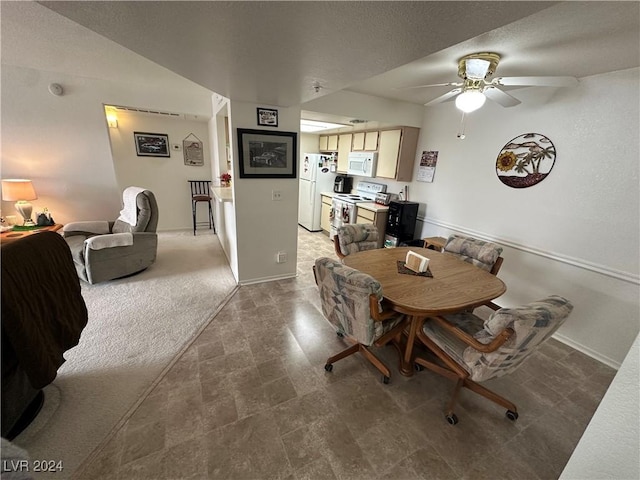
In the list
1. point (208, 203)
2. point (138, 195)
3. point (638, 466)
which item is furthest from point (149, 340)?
point (208, 203)

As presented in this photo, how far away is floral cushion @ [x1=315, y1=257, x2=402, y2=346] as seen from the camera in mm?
1476

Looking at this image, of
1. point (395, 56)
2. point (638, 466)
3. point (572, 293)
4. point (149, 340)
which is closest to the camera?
point (638, 466)

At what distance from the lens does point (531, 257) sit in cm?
265

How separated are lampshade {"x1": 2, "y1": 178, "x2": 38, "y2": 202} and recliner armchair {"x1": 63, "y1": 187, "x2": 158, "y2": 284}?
0.50 meters

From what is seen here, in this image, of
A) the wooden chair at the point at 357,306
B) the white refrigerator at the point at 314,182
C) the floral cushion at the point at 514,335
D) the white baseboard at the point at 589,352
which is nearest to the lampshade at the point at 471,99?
the floral cushion at the point at 514,335

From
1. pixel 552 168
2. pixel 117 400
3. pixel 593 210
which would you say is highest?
pixel 552 168

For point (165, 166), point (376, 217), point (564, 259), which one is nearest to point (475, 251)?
point (564, 259)

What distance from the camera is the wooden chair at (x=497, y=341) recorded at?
123cm

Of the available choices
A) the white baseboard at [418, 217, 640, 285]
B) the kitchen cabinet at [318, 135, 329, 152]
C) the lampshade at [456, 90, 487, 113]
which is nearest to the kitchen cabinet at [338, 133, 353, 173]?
the kitchen cabinet at [318, 135, 329, 152]

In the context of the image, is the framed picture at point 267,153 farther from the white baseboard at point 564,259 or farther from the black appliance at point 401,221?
the white baseboard at point 564,259

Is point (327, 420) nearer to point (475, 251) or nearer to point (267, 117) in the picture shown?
point (475, 251)

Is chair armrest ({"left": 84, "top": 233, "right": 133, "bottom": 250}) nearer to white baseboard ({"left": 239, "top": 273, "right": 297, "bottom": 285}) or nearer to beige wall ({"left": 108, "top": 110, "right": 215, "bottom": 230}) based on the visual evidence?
white baseboard ({"left": 239, "top": 273, "right": 297, "bottom": 285})

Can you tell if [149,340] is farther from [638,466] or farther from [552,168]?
[552,168]

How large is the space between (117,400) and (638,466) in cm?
238
